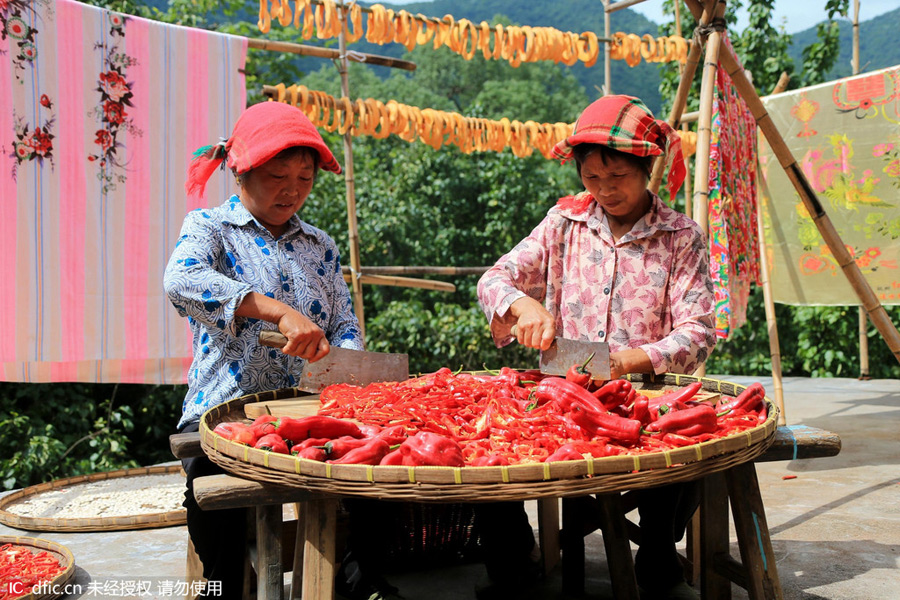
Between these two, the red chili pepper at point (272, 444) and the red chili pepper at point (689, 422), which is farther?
the red chili pepper at point (689, 422)

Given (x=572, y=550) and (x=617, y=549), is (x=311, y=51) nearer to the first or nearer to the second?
(x=572, y=550)

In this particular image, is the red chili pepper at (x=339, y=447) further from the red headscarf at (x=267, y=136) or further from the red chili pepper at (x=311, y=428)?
the red headscarf at (x=267, y=136)

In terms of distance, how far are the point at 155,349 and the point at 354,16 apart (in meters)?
2.34

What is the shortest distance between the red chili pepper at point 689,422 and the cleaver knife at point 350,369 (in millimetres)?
1003

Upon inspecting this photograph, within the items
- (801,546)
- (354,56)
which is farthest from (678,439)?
(354,56)

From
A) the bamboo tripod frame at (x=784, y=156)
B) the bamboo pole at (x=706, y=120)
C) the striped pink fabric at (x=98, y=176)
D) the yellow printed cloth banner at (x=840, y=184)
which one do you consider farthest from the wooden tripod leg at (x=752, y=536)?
the yellow printed cloth banner at (x=840, y=184)

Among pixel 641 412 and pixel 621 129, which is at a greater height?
pixel 621 129

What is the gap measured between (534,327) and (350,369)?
0.66 meters

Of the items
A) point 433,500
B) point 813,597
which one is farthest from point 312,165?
point 813,597

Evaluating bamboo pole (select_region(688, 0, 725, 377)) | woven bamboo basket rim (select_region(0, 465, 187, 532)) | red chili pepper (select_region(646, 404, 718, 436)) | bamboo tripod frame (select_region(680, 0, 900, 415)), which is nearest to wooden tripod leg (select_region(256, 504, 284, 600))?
red chili pepper (select_region(646, 404, 718, 436))

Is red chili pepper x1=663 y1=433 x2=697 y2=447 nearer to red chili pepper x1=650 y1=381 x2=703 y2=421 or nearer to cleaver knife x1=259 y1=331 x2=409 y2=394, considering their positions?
red chili pepper x1=650 y1=381 x2=703 y2=421

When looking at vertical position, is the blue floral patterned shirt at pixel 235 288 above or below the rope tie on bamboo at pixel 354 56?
below

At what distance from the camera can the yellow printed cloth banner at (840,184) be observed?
236 inches

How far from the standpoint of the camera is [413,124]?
5160mm
